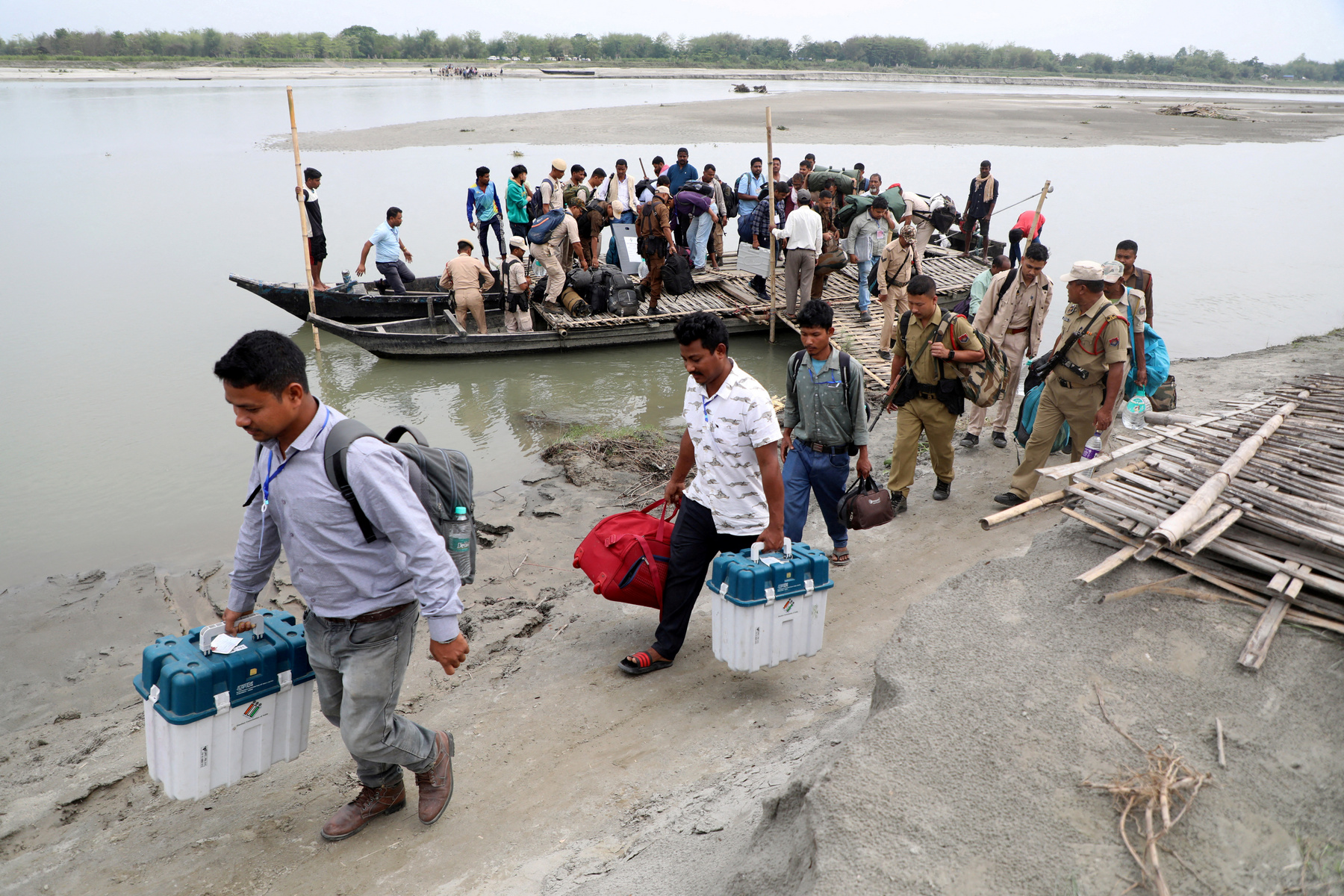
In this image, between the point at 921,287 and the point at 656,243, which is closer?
the point at 921,287

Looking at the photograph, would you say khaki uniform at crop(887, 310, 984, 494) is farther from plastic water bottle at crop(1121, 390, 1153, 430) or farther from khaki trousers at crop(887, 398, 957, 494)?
plastic water bottle at crop(1121, 390, 1153, 430)

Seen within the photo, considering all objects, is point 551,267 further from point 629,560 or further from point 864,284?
point 629,560

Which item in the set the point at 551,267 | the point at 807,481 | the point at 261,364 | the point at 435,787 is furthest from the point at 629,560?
the point at 551,267

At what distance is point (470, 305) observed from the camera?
38.8 ft

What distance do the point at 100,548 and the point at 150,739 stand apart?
209 inches

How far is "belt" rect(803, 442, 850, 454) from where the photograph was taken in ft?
16.8

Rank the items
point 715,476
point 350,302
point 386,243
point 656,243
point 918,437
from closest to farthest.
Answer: point 715,476 < point 918,437 < point 656,243 < point 386,243 < point 350,302

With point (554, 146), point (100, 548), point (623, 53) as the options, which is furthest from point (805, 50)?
point (100, 548)

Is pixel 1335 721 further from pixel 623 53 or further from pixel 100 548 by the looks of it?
pixel 623 53

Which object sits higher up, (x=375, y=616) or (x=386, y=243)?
(x=386, y=243)

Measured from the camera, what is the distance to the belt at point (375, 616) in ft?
9.85

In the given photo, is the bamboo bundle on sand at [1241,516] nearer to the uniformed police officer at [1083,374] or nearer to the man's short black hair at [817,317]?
the uniformed police officer at [1083,374]

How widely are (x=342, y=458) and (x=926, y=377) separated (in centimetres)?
436

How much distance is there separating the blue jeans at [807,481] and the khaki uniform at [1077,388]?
69.4 inches
